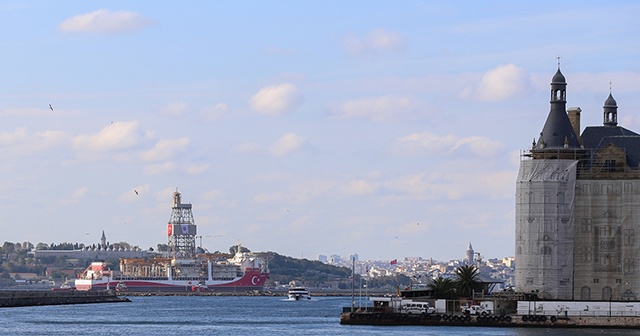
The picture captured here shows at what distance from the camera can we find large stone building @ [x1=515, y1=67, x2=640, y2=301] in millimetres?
113188

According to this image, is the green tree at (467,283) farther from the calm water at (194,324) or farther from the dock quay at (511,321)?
the calm water at (194,324)

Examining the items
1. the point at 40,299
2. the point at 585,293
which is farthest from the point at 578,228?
the point at 40,299

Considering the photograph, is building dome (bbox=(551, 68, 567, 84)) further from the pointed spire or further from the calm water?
the calm water

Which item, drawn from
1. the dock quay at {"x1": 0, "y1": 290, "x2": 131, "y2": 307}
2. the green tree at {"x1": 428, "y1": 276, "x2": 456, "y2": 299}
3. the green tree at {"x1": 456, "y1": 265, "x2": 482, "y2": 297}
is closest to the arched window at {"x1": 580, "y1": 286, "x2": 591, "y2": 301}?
the green tree at {"x1": 456, "y1": 265, "x2": 482, "y2": 297}

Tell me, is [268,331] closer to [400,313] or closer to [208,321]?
[400,313]

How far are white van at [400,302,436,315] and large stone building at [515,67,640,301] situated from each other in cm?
760

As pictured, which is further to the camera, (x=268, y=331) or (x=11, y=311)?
(x=11, y=311)

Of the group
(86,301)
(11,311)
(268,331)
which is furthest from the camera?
(86,301)

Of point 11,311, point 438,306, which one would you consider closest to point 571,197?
point 438,306

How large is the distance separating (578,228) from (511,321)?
36.2ft

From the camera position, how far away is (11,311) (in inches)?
6043

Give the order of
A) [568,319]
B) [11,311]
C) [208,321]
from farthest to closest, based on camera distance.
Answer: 1. [11,311]
2. [208,321]
3. [568,319]

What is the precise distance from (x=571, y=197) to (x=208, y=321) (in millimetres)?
37469

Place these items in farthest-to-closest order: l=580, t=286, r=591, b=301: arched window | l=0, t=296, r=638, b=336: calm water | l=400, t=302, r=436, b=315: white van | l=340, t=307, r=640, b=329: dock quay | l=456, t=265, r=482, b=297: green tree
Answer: l=456, t=265, r=482, b=297: green tree, l=580, t=286, r=591, b=301: arched window, l=400, t=302, r=436, b=315: white van, l=340, t=307, r=640, b=329: dock quay, l=0, t=296, r=638, b=336: calm water
